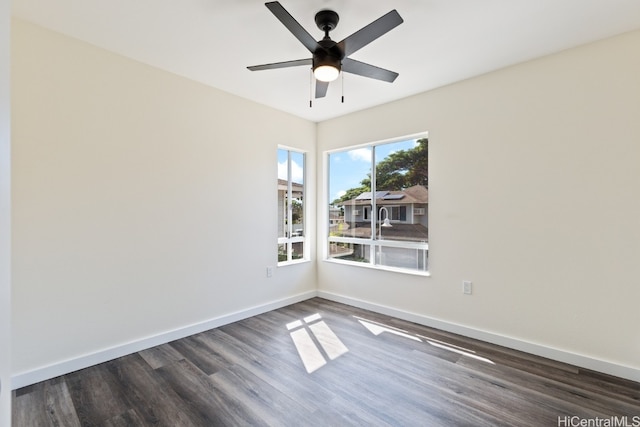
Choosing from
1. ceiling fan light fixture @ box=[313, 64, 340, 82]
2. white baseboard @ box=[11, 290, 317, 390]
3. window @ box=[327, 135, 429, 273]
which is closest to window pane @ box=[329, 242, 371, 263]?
window @ box=[327, 135, 429, 273]

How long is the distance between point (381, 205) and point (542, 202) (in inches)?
66.9

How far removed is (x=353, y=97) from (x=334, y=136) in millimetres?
830

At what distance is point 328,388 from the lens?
218 cm

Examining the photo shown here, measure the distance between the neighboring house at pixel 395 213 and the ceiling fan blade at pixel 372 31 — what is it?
195 cm

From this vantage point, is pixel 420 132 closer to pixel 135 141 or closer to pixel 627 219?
pixel 627 219

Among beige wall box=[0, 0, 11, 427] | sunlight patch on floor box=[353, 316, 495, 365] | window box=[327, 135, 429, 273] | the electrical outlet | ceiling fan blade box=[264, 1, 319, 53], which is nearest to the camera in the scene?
beige wall box=[0, 0, 11, 427]

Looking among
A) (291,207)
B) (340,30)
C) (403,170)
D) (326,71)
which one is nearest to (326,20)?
(340,30)

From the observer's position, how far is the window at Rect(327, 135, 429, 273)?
353 cm

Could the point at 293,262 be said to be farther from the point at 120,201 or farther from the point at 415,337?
the point at 120,201

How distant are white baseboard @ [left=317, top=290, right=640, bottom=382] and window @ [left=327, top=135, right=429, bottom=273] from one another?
0.52m

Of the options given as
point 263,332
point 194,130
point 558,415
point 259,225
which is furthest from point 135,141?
point 558,415

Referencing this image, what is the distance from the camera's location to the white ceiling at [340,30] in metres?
2.03

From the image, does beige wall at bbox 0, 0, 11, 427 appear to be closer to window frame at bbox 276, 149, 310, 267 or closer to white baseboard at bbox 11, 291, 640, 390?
white baseboard at bbox 11, 291, 640, 390

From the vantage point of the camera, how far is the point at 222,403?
2.02 m
